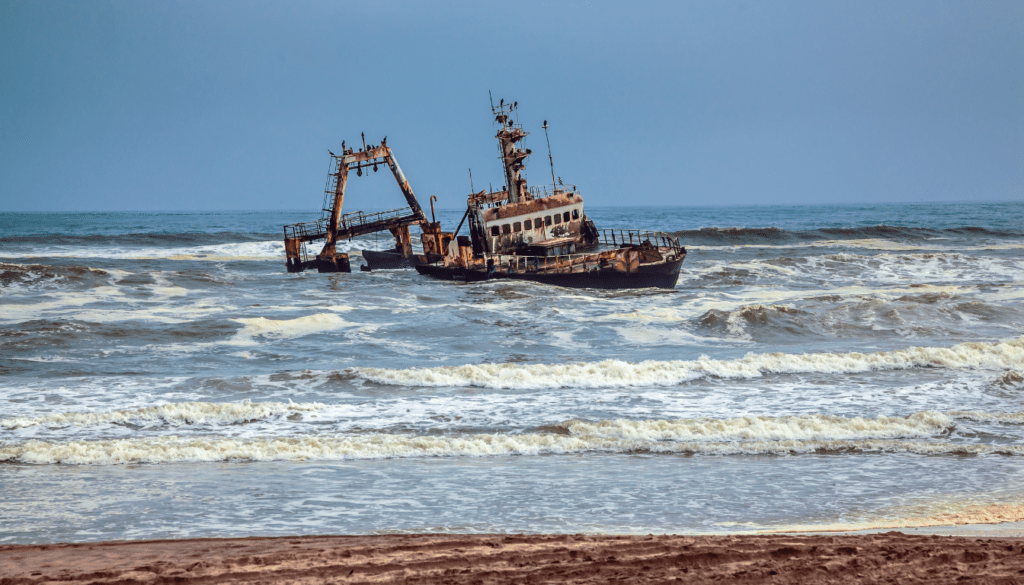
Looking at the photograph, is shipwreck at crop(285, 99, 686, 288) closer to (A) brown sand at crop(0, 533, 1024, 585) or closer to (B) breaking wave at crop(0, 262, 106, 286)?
(B) breaking wave at crop(0, 262, 106, 286)

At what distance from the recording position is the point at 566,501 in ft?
25.8

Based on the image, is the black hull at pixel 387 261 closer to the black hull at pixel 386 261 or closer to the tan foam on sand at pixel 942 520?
the black hull at pixel 386 261

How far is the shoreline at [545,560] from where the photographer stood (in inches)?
202

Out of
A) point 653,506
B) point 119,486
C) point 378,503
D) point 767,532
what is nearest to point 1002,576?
point 767,532

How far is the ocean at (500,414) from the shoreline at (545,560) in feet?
3.07

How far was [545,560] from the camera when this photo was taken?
18.0 ft

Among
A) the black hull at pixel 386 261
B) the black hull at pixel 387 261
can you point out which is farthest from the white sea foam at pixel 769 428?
the black hull at pixel 386 261

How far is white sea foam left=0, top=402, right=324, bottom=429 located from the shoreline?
5859 mm

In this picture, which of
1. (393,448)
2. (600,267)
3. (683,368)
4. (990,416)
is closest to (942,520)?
(990,416)

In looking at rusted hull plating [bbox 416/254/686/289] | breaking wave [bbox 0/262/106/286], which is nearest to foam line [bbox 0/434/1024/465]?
rusted hull plating [bbox 416/254/686/289]

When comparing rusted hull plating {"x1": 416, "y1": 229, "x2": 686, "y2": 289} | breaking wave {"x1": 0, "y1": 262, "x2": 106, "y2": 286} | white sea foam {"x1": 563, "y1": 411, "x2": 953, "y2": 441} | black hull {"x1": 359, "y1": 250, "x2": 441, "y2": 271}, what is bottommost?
white sea foam {"x1": 563, "y1": 411, "x2": 953, "y2": 441}

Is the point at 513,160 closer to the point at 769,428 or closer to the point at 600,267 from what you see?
the point at 600,267

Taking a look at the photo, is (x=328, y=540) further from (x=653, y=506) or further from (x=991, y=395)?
(x=991, y=395)

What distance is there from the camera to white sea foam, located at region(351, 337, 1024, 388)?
1472 cm
